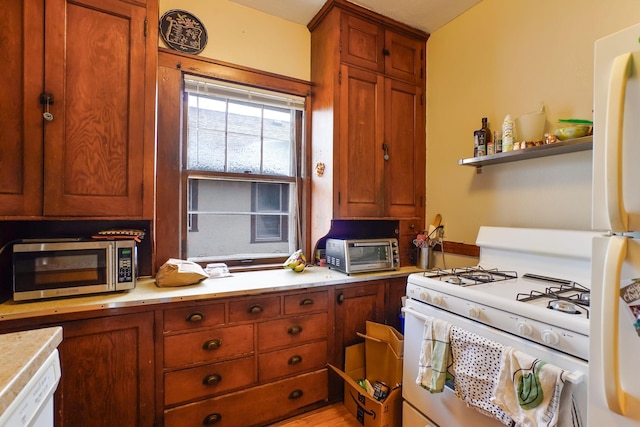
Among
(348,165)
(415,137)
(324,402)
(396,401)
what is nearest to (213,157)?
(348,165)

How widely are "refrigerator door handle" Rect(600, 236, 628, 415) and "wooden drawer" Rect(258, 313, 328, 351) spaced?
4.58 ft

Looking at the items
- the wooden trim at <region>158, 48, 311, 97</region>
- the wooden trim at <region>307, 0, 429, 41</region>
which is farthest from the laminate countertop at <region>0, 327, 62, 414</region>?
the wooden trim at <region>307, 0, 429, 41</region>

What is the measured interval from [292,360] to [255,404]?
306mm

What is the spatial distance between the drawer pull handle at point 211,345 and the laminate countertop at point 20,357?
0.79 meters

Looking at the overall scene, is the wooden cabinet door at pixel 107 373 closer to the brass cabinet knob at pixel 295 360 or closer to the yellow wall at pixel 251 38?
the brass cabinet knob at pixel 295 360

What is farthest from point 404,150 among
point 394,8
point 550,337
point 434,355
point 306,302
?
point 550,337

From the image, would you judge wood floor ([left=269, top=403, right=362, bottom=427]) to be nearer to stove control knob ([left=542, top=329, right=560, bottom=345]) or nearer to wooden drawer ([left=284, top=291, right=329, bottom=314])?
wooden drawer ([left=284, top=291, right=329, bottom=314])

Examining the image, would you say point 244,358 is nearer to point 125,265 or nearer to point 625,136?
point 125,265

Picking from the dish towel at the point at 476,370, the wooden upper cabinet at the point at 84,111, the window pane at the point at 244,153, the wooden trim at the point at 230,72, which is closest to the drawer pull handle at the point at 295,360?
the dish towel at the point at 476,370

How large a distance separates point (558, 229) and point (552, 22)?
3.95 ft

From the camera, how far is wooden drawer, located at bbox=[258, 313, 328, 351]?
1738 millimetres

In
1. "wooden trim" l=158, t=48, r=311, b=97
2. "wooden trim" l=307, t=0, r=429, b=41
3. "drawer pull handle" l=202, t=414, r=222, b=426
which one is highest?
"wooden trim" l=307, t=0, r=429, b=41

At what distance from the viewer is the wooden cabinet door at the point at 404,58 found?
7.67 ft

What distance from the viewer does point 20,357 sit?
2.42 ft
